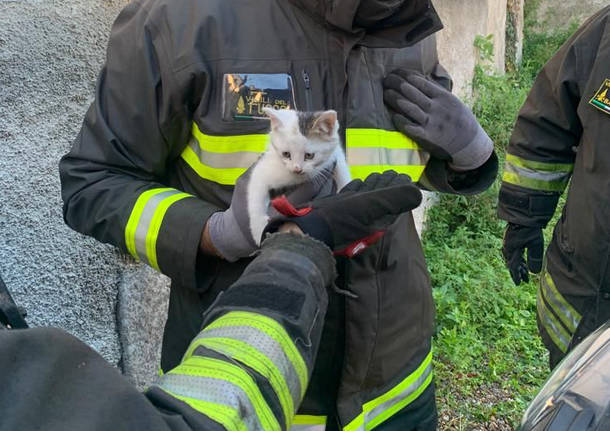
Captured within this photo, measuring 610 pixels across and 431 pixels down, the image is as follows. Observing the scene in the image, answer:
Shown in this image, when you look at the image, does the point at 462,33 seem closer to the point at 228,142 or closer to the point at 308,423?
the point at 228,142

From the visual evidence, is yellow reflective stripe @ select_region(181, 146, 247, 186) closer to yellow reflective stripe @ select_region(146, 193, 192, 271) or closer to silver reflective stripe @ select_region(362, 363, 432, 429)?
yellow reflective stripe @ select_region(146, 193, 192, 271)

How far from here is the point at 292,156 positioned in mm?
1792

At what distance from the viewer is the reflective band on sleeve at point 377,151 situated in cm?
161

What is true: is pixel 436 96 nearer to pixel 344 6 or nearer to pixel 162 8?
pixel 344 6

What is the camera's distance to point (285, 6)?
1568 millimetres

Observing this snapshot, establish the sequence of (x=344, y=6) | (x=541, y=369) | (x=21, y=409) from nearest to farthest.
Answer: (x=21, y=409) < (x=344, y=6) < (x=541, y=369)

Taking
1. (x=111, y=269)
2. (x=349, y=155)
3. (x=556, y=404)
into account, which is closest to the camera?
(x=556, y=404)

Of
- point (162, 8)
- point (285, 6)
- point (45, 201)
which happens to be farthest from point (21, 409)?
point (45, 201)

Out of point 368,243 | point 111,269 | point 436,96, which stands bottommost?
point 111,269

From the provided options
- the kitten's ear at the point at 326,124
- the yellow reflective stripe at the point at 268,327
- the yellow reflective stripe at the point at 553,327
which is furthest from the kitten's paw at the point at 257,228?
the yellow reflective stripe at the point at 553,327

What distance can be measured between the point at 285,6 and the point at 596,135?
1.28 m

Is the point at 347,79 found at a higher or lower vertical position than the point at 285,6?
lower

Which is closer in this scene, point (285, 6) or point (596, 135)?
point (285, 6)

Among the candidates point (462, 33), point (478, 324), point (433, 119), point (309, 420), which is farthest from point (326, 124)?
point (462, 33)
